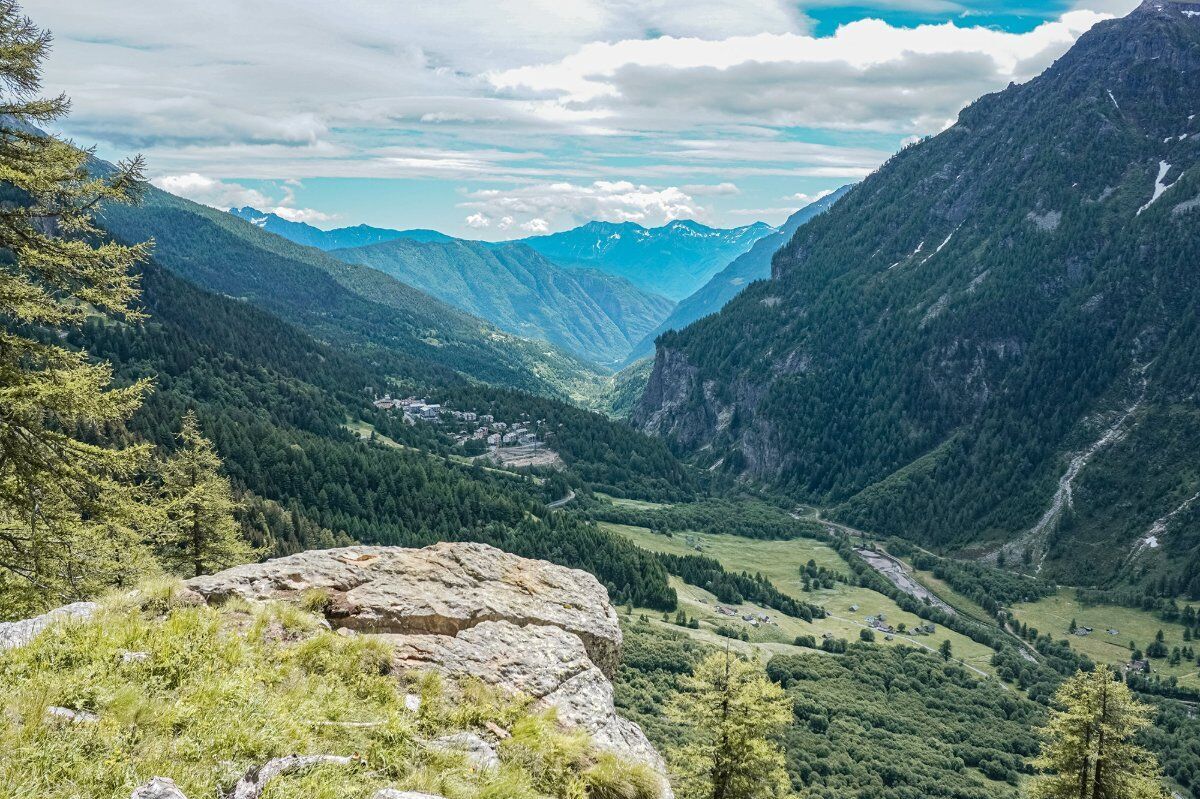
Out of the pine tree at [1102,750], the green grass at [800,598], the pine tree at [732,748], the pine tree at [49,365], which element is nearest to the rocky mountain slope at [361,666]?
the pine tree at [49,365]

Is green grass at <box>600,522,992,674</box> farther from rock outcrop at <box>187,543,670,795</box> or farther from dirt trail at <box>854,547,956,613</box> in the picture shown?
rock outcrop at <box>187,543,670,795</box>

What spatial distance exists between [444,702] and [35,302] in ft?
51.7

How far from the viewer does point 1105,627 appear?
494 feet

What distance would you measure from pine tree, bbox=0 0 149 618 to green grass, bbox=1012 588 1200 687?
160 metres

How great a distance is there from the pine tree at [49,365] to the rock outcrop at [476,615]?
233 inches

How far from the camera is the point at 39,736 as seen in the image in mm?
9469

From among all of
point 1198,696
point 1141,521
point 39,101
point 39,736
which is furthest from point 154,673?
point 1141,521

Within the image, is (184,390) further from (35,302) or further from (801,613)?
(35,302)

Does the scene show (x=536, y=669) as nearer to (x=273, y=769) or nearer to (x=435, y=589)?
(x=435, y=589)

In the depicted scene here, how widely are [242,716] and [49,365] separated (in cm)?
1560

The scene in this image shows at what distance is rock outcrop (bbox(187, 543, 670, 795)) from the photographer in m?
16.4

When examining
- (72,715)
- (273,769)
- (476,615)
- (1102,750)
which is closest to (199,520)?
(476,615)

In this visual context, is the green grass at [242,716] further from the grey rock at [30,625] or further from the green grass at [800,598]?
the green grass at [800,598]

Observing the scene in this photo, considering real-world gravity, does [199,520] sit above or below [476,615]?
below
